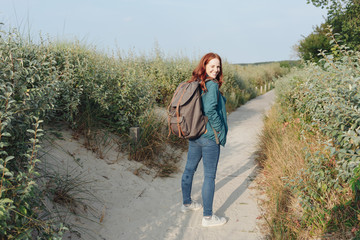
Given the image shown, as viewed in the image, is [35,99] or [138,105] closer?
[35,99]

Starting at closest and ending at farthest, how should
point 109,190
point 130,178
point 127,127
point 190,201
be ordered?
1. point 190,201
2. point 109,190
3. point 130,178
4. point 127,127

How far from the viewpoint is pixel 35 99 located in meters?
3.00

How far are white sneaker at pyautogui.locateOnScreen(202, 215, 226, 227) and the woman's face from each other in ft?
6.24

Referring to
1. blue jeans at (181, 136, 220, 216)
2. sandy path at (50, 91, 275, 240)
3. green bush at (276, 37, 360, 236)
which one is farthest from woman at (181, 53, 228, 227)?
green bush at (276, 37, 360, 236)

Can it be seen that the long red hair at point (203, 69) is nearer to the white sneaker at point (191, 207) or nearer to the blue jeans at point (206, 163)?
the blue jeans at point (206, 163)

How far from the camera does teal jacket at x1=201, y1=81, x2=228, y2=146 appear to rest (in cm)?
354

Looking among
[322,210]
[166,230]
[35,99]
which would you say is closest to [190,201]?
[166,230]

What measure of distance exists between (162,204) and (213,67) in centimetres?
231

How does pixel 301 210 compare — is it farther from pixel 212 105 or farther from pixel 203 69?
pixel 203 69

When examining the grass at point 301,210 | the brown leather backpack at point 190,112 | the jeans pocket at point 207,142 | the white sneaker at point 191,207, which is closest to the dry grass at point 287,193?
the grass at point 301,210

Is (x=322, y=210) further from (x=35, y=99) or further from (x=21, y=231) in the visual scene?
(x=35, y=99)

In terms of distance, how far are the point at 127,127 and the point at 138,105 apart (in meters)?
0.57

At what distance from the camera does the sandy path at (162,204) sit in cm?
380

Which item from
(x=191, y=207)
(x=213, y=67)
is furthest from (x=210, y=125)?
(x=191, y=207)
